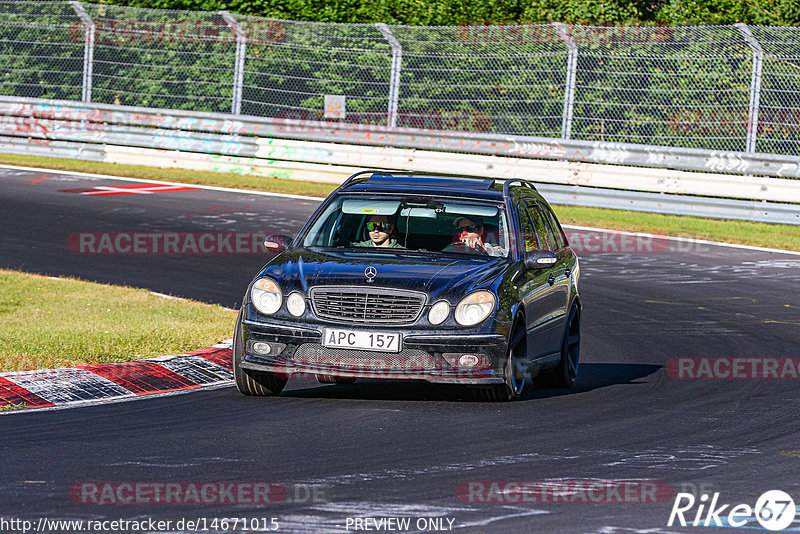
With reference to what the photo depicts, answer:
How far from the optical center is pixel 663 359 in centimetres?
1193

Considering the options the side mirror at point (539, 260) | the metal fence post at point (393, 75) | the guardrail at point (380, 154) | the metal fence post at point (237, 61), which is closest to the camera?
the side mirror at point (539, 260)

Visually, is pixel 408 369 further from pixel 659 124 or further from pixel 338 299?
pixel 659 124

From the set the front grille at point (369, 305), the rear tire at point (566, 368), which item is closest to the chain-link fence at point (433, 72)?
the rear tire at point (566, 368)

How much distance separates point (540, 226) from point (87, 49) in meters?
17.0

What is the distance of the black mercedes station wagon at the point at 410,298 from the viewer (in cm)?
909

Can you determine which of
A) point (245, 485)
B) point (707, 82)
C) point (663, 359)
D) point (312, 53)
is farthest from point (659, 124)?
point (245, 485)

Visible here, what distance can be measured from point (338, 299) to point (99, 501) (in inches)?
125

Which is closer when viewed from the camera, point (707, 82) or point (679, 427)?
point (679, 427)

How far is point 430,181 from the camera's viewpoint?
10883mm

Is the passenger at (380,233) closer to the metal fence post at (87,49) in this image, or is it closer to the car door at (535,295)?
the car door at (535,295)

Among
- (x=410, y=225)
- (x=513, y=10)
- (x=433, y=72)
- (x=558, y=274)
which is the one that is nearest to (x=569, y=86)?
(x=433, y=72)

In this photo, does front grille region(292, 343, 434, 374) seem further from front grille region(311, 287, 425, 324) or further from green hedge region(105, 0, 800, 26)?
green hedge region(105, 0, 800, 26)

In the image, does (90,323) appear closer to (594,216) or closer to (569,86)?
(594,216)

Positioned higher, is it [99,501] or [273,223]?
[99,501]
